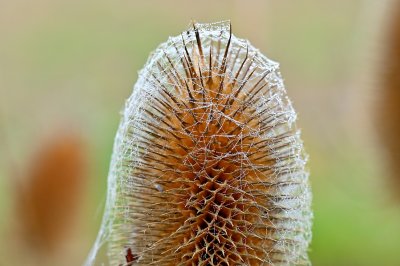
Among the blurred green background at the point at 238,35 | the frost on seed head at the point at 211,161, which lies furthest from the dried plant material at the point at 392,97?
the frost on seed head at the point at 211,161

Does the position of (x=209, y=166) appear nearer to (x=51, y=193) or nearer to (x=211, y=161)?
(x=211, y=161)

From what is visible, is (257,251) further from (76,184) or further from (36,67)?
(36,67)

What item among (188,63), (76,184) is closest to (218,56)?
(188,63)

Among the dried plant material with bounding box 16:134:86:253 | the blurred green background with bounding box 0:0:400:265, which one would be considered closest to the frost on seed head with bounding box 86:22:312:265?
the blurred green background with bounding box 0:0:400:265

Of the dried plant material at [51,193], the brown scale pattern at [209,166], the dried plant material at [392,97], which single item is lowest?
the brown scale pattern at [209,166]

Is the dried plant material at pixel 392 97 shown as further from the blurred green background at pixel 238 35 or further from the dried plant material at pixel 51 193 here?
the dried plant material at pixel 51 193

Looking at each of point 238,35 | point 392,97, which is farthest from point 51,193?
point 238,35
